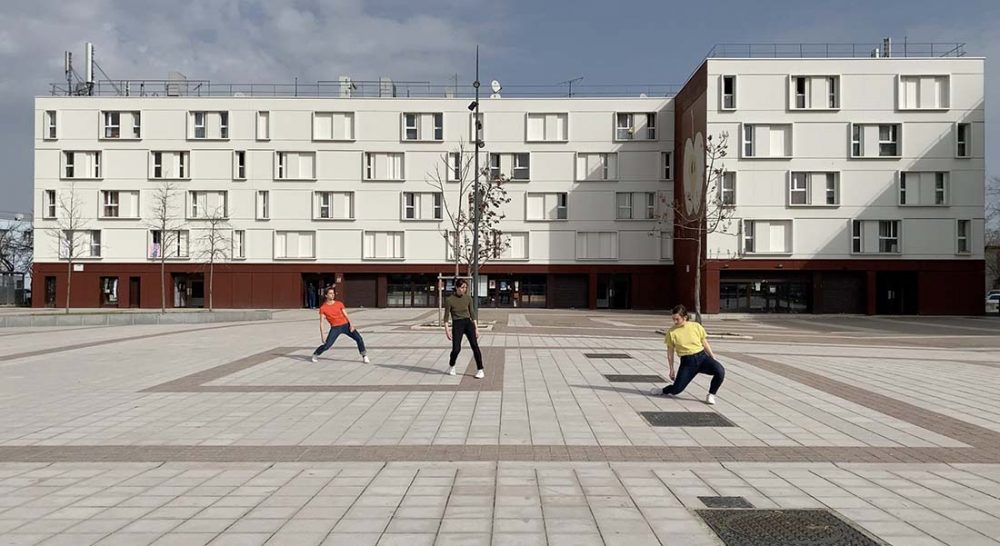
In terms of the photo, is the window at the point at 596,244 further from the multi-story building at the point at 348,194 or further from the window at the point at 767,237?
the window at the point at 767,237

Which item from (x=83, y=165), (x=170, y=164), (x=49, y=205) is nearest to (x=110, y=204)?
(x=83, y=165)

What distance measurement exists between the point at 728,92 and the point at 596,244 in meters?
13.4

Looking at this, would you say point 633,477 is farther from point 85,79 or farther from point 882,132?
point 85,79

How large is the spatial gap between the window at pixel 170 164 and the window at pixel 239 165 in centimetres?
330

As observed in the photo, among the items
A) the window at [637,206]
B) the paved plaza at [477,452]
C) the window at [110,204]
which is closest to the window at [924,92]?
the window at [637,206]

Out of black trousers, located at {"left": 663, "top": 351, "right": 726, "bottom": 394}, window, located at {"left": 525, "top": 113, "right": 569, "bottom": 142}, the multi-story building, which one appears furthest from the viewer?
window, located at {"left": 525, "top": 113, "right": 569, "bottom": 142}

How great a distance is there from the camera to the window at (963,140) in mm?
42031

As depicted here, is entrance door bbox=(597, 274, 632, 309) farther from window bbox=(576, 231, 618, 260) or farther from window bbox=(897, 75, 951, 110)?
window bbox=(897, 75, 951, 110)

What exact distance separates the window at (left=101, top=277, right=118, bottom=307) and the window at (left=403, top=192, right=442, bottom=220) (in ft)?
68.9

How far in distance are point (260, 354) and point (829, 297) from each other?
3667 centimetres

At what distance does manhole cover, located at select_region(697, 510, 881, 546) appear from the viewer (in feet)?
15.6

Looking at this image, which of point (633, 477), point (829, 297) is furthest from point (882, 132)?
point (633, 477)

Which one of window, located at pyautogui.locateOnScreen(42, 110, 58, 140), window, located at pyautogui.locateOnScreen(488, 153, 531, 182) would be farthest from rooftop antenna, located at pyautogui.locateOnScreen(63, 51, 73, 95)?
window, located at pyautogui.locateOnScreen(488, 153, 531, 182)

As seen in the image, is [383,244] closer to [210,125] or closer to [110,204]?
[210,125]
